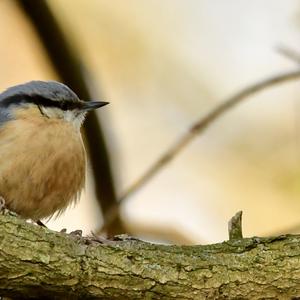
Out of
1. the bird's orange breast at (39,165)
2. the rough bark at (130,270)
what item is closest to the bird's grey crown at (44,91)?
the bird's orange breast at (39,165)

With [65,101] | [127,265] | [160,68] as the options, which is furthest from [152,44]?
[127,265]

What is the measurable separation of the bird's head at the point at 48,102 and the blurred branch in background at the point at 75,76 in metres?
0.34

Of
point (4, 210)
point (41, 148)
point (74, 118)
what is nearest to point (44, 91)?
point (74, 118)

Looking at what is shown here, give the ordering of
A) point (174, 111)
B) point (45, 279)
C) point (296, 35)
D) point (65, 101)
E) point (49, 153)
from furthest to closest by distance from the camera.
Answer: point (174, 111) < point (296, 35) < point (65, 101) < point (49, 153) < point (45, 279)

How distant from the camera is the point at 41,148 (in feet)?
12.5

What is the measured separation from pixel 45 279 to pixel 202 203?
3.32 meters

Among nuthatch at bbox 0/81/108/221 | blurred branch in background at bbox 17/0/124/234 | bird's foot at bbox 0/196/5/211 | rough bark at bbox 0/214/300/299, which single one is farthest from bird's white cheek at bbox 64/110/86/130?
rough bark at bbox 0/214/300/299

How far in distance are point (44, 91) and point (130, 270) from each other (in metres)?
1.35

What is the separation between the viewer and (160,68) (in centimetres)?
666

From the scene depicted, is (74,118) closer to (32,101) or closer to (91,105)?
(91,105)

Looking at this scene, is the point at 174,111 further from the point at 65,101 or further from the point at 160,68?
the point at 65,101

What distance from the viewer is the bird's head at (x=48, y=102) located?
4.07m

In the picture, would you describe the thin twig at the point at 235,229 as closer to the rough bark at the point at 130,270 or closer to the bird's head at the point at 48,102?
the rough bark at the point at 130,270

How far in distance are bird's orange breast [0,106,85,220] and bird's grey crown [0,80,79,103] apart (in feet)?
0.44
